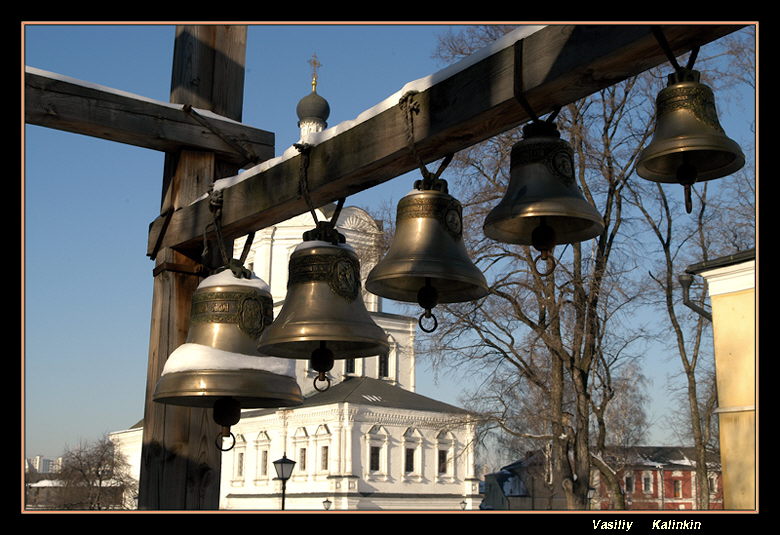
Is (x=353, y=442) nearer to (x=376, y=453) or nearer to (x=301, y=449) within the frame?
(x=376, y=453)

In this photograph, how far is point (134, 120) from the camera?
4613 millimetres

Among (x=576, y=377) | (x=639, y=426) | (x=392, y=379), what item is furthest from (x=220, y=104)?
(x=392, y=379)

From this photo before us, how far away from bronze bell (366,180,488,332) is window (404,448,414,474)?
41.3 metres

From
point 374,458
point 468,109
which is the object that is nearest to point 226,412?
point 468,109

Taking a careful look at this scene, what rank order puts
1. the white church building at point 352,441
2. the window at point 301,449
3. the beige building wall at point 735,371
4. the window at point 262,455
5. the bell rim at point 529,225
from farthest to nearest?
the window at point 262,455, the window at point 301,449, the white church building at point 352,441, the beige building wall at point 735,371, the bell rim at point 529,225

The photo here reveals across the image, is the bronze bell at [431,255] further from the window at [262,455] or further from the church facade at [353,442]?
the window at [262,455]

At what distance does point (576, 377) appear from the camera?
17297 mm

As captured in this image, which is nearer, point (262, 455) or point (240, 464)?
point (262, 455)

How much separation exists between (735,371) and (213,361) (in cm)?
1074

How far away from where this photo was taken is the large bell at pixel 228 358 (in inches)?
147

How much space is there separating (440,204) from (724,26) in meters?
1.25

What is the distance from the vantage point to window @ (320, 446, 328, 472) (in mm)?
42062

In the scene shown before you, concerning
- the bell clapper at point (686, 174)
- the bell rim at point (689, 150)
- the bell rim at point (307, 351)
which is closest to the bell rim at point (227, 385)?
the bell rim at point (307, 351)

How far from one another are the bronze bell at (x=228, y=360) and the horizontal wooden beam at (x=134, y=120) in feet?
3.36
